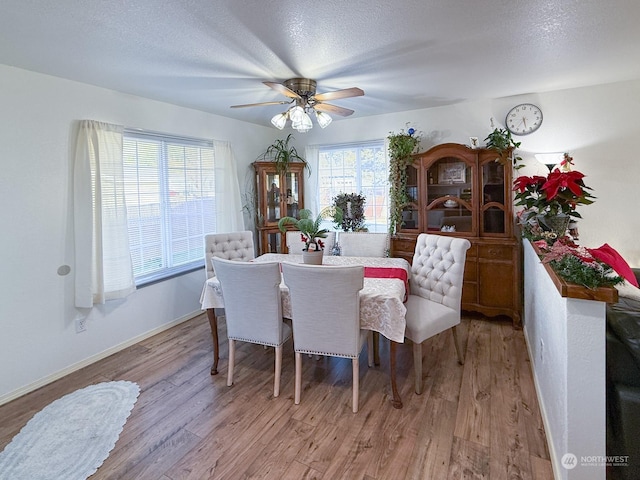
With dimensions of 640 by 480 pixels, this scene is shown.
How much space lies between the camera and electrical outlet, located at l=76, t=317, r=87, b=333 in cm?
291

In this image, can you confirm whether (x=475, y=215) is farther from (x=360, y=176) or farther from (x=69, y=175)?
(x=69, y=175)

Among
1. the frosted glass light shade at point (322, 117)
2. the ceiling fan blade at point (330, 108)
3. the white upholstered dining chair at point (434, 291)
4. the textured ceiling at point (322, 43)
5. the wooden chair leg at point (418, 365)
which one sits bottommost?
the wooden chair leg at point (418, 365)

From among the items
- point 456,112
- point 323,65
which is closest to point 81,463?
point 323,65

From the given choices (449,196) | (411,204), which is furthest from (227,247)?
(449,196)

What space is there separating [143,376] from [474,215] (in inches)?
139

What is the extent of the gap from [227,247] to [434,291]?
199cm

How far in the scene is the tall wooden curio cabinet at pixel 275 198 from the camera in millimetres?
4648

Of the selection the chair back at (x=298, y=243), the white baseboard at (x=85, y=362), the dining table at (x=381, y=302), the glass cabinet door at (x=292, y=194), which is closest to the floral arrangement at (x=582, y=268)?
the dining table at (x=381, y=302)

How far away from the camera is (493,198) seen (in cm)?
359

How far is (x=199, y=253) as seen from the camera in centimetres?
419

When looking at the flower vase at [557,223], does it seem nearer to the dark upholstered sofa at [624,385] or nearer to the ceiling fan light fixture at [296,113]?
the dark upholstered sofa at [624,385]

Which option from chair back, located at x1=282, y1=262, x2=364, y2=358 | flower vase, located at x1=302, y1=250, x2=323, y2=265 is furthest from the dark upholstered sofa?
flower vase, located at x1=302, y1=250, x2=323, y2=265

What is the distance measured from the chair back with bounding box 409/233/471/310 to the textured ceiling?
4.67ft

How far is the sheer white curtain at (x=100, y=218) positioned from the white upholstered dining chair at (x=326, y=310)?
1.85m
